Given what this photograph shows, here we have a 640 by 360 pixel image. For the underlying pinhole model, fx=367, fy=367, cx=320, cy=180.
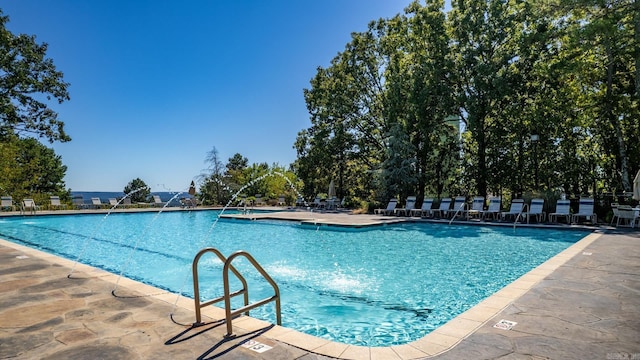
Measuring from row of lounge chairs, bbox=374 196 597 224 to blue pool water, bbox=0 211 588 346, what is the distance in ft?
6.95

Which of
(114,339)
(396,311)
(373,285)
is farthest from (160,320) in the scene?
(373,285)

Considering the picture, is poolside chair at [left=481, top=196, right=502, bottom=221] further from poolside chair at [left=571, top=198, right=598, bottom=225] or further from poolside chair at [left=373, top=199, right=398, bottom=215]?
poolside chair at [left=373, top=199, right=398, bottom=215]

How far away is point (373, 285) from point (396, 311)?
1.25 m

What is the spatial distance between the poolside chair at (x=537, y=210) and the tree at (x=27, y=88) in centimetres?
2451

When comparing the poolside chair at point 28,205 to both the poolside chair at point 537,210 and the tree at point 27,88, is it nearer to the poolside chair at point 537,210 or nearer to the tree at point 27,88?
the tree at point 27,88

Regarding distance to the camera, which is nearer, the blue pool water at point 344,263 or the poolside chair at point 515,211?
the blue pool water at point 344,263

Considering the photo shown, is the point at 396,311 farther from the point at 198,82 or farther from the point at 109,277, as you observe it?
the point at 198,82

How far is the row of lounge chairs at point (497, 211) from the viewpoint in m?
13.9

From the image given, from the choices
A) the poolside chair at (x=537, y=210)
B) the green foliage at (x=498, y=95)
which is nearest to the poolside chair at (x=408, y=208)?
the green foliage at (x=498, y=95)

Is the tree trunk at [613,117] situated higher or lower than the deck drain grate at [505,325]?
higher

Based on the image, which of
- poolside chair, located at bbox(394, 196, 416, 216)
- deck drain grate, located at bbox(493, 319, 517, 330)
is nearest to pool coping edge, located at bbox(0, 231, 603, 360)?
deck drain grate, located at bbox(493, 319, 517, 330)

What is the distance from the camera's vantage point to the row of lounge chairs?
13852mm

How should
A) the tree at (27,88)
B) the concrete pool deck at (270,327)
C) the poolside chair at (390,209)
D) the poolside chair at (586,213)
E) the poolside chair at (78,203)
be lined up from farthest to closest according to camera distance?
1. the poolside chair at (78,203)
2. the tree at (27,88)
3. the poolside chair at (390,209)
4. the poolside chair at (586,213)
5. the concrete pool deck at (270,327)

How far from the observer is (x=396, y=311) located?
5.05 meters
